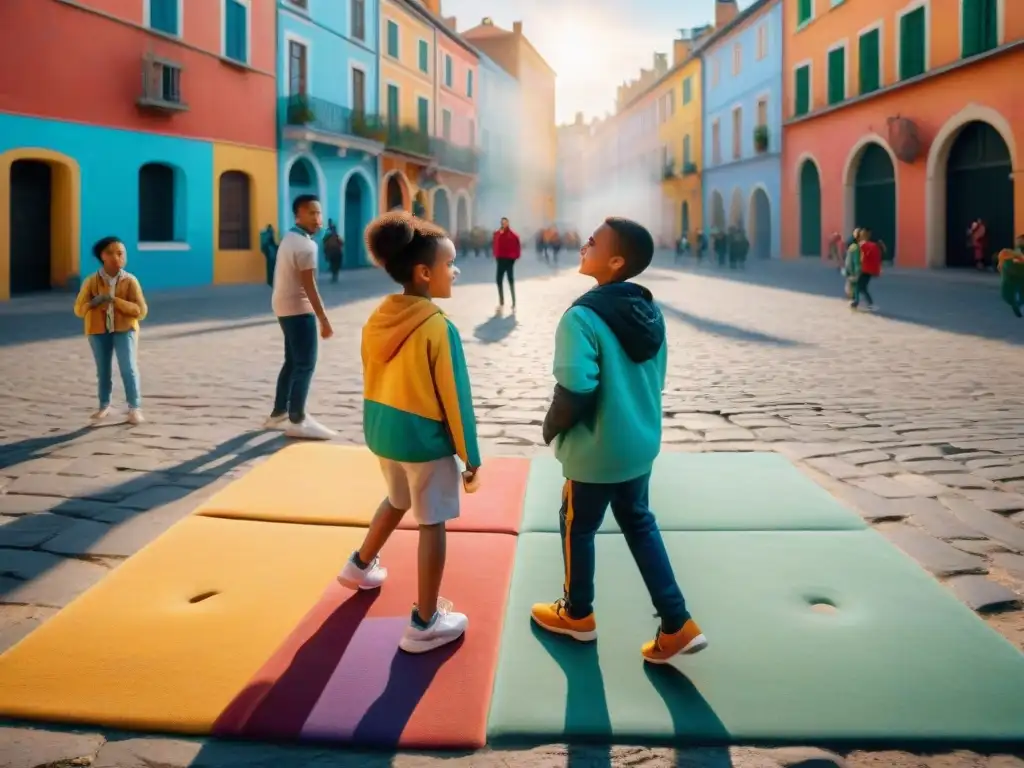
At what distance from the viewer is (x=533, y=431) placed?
6996mm

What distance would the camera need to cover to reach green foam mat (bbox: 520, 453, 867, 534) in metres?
4.73

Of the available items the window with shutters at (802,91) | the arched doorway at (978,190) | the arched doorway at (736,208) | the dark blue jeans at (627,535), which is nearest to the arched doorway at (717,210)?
the arched doorway at (736,208)

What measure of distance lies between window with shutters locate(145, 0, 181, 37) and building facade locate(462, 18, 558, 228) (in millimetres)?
40122

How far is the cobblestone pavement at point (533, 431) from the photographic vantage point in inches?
110

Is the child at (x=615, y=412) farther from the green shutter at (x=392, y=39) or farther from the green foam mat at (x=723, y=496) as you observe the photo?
the green shutter at (x=392, y=39)

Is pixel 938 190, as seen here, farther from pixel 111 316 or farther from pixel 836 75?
pixel 111 316

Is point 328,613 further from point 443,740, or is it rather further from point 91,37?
point 91,37

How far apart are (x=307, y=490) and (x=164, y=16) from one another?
66.7 ft

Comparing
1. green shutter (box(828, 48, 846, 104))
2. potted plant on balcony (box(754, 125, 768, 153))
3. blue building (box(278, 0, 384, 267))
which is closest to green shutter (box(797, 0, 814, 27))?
green shutter (box(828, 48, 846, 104))

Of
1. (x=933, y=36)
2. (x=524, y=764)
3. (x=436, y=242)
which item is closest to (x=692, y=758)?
(x=524, y=764)

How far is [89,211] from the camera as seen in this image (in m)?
20.6

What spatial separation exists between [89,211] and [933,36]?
2083cm

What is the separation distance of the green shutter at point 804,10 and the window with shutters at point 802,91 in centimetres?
154

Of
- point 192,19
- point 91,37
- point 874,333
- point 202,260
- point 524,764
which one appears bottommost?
point 524,764
